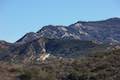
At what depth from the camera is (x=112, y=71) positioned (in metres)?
42.0

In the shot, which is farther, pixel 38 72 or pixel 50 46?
pixel 50 46

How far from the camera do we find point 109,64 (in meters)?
45.0

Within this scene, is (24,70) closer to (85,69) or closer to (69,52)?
(85,69)

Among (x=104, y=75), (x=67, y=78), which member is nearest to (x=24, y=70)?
(x=67, y=78)

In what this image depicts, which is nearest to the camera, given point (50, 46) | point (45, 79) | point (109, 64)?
A: point (45, 79)

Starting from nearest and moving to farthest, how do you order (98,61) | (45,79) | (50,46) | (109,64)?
1. (45,79)
2. (109,64)
3. (98,61)
4. (50,46)

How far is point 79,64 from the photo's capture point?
49.6 metres

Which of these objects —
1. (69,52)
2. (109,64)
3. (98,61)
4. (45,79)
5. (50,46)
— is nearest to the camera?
(45,79)

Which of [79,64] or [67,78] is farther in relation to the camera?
[79,64]

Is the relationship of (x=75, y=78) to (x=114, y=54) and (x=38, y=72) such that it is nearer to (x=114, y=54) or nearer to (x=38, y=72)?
(x=38, y=72)

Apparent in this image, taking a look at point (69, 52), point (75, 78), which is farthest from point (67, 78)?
point (69, 52)

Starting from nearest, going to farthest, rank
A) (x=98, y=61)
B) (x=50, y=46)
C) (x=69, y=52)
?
(x=98, y=61)
(x=69, y=52)
(x=50, y=46)

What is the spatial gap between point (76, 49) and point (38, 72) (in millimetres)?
74473

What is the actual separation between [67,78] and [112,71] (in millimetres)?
4219
